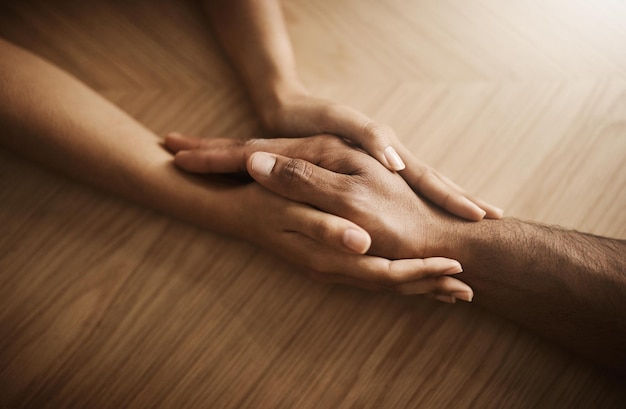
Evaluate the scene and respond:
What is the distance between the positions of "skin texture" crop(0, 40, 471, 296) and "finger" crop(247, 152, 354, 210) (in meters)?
0.02

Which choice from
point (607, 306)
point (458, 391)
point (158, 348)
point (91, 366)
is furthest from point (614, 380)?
point (91, 366)

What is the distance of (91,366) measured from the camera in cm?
70

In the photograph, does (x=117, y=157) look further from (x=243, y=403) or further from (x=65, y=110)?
(x=243, y=403)

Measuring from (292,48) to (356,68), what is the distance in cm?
14

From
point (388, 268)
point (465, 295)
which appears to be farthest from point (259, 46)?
point (465, 295)

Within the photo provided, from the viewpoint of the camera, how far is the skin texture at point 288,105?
71 centimetres

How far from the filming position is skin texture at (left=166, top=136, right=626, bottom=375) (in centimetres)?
65

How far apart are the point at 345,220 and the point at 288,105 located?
0.26 m

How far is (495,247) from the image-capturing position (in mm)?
690

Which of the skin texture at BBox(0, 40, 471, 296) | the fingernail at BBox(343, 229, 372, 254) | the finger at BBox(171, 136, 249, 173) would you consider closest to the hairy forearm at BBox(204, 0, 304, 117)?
the finger at BBox(171, 136, 249, 173)

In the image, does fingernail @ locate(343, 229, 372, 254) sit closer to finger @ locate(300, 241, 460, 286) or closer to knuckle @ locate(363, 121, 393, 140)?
Answer: finger @ locate(300, 241, 460, 286)

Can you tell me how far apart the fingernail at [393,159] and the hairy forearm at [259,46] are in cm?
Result: 23

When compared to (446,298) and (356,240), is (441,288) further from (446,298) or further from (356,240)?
(356,240)

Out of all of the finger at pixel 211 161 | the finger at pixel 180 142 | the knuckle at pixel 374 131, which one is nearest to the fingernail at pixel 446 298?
the knuckle at pixel 374 131
